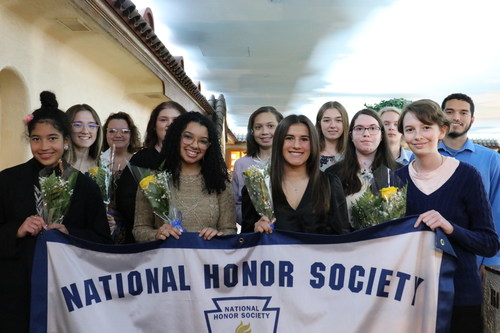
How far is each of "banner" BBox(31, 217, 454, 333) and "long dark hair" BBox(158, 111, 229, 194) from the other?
480 mm

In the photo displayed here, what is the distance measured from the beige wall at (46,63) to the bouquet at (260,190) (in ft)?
8.14

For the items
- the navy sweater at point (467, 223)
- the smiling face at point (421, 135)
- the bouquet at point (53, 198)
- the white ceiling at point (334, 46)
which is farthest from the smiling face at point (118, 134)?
the white ceiling at point (334, 46)

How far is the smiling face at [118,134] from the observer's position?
4.54 m

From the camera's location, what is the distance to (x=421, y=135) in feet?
9.73

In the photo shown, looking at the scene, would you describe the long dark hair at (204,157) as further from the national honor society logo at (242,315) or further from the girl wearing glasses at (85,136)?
the girl wearing glasses at (85,136)

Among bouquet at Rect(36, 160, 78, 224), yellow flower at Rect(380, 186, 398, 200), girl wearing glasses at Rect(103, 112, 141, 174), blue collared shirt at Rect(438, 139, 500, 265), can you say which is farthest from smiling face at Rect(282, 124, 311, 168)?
girl wearing glasses at Rect(103, 112, 141, 174)

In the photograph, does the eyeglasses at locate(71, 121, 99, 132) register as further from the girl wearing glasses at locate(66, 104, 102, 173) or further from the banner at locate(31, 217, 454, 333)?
the banner at locate(31, 217, 454, 333)

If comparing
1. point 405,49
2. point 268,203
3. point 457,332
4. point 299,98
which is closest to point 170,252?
point 268,203

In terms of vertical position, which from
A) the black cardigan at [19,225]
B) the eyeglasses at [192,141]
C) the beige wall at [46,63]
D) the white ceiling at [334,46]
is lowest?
the black cardigan at [19,225]

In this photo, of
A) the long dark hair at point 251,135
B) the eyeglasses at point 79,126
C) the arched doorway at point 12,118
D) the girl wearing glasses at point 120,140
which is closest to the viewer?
the eyeglasses at point 79,126

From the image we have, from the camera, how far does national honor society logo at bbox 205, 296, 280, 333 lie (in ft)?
8.98

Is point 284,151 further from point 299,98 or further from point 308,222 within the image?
point 299,98

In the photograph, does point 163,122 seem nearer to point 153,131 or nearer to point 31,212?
point 153,131

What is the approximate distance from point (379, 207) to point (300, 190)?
0.45 meters
